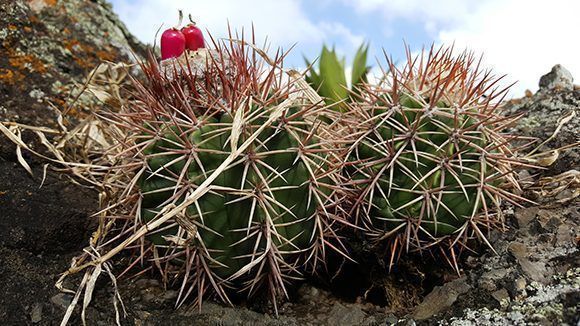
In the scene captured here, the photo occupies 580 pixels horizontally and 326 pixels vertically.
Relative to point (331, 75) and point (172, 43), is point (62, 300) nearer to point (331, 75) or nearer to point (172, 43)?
point (172, 43)

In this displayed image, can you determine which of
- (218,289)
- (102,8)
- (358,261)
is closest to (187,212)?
(218,289)

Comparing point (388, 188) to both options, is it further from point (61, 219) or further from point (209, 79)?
point (61, 219)

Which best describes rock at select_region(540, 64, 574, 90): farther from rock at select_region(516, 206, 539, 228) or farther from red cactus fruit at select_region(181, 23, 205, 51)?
red cactus fruit at select_region(181, 23, 205, 51)

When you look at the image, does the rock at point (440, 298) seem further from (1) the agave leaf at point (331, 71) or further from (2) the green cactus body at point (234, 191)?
(1) the agave leaf at point (331, 71)

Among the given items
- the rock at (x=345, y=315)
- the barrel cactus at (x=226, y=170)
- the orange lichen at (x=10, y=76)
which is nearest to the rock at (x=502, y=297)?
the rock at (x=345, y=315)

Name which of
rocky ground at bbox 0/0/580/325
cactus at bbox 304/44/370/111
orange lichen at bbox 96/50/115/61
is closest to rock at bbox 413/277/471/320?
rocky ground at bbox 0/0/580/325

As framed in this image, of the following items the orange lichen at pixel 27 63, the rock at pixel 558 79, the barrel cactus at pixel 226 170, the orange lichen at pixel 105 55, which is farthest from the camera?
the orange lichen at pixel 105 55
